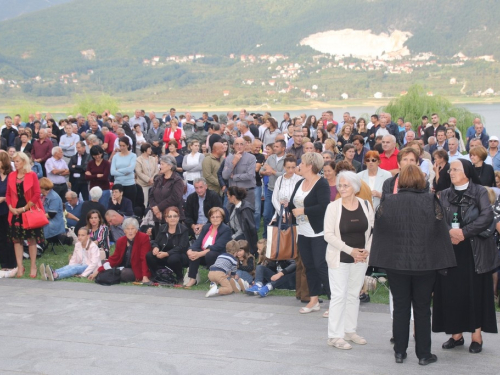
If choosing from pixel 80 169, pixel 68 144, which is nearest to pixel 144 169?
pixel 80 169

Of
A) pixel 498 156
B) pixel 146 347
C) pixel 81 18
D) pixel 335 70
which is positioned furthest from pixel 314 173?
pixel 81 18

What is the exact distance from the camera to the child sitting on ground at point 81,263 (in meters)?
10.2

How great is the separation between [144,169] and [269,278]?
5086 millimetres

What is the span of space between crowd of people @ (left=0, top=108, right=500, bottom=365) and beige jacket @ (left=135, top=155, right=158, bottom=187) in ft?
0.07

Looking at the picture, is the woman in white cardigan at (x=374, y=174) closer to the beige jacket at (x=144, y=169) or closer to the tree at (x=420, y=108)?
the beige jacket at (x=144, y=169)

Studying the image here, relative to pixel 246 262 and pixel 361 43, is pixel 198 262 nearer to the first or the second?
pixel 246 262

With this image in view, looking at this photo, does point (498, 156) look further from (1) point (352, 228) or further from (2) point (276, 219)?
(1) point (352, 228)

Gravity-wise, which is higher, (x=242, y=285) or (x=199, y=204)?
(x=199, y=204)

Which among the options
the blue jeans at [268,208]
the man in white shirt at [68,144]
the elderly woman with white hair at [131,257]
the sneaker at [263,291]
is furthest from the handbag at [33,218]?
the man in white shirt at [68,144]

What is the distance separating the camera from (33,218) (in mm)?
10086

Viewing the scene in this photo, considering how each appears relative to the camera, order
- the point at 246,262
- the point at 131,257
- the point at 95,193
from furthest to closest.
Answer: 1. the point at 95,193
2. the point at 131,257
3. the point at 246,262

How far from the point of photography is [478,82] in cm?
11506

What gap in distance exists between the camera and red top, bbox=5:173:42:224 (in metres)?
10.0

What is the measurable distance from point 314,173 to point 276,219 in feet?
4.18
